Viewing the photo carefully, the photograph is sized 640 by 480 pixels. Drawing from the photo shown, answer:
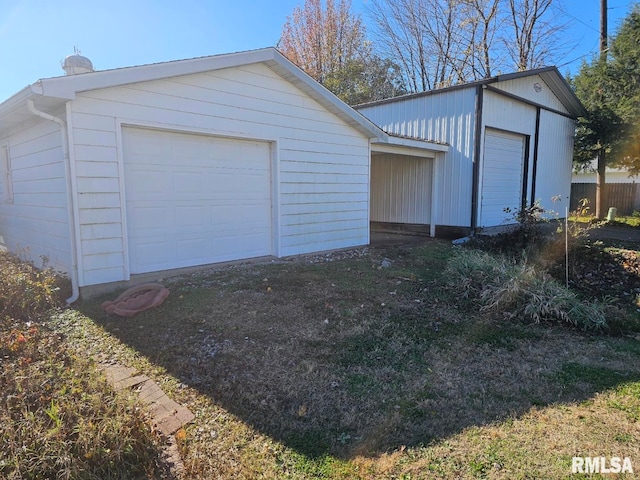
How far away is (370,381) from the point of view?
322cm

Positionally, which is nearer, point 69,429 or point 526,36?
point 69,429

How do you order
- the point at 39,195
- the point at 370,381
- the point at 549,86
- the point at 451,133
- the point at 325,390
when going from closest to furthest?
the point at 325,390 → the point at 370,381 → the point at 39,195 → the point at 451,133 → the point at 549,86

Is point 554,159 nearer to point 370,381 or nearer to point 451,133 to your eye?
point 451,133

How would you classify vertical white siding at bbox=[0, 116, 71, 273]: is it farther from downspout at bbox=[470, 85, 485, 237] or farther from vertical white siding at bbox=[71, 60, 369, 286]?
downspout at bbox=[470, 85, 485, 237]

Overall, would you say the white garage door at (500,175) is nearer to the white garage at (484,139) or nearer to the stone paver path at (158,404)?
the white garage at (484,139)

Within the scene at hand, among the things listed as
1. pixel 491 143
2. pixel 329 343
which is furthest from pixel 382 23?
pixel 329 343

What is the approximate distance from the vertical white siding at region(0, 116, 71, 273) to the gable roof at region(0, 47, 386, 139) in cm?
36

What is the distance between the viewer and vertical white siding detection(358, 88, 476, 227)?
414 inches

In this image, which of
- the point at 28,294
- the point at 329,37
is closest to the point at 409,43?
the point at 329,37

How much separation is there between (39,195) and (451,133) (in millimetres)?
9533

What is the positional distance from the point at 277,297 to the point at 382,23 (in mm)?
21907

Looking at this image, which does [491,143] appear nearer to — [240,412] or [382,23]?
[240,412]

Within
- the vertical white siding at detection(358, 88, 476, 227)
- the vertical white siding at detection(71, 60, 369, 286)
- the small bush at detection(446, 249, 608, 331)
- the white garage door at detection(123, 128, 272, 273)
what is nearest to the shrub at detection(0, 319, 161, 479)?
the vertical white siding at detection(71, 60, 369, 286)

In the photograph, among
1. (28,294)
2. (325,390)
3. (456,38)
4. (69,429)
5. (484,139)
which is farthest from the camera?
(456,38)
